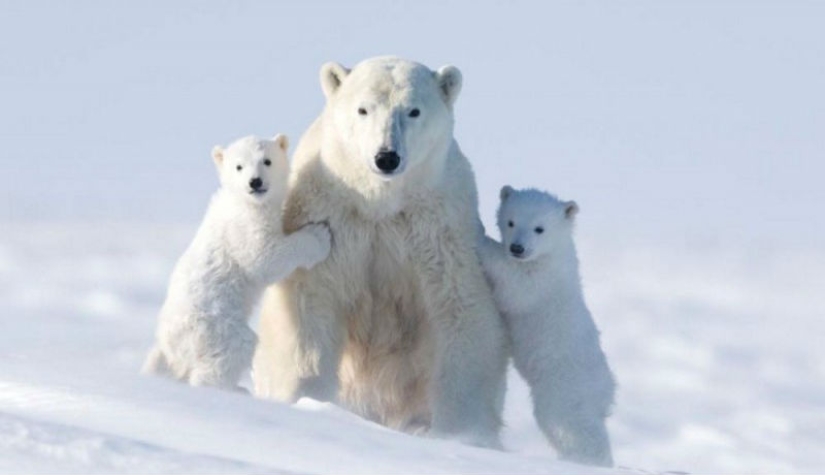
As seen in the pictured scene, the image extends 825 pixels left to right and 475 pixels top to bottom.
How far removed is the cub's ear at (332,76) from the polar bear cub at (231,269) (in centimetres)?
46

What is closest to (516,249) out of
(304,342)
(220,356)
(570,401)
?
(570,401)

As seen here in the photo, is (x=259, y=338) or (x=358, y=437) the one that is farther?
(x=259, y=338)

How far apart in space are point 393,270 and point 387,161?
90 centimetres

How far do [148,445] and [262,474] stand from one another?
44 cm

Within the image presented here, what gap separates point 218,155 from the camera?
377 inches

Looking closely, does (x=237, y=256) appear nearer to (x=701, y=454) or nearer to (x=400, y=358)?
(x=400, y=358)

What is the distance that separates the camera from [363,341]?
10.0 meters

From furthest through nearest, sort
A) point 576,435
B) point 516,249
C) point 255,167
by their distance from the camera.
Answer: point 576,435, point 516,249, point 255,167

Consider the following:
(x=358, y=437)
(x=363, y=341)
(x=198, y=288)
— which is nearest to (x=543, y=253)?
(x=363, y=341)

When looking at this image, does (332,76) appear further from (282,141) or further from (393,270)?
(393,270)

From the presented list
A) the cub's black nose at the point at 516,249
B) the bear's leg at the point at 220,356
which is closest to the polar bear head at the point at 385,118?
the cub's black nose at the point at 516,249

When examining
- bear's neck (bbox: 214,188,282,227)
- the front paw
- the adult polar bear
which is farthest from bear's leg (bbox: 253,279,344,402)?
bear's neck (bbox: 214,188,282,227)

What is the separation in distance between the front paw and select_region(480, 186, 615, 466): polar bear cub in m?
0.81

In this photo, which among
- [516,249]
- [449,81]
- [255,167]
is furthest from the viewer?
[449,81]
